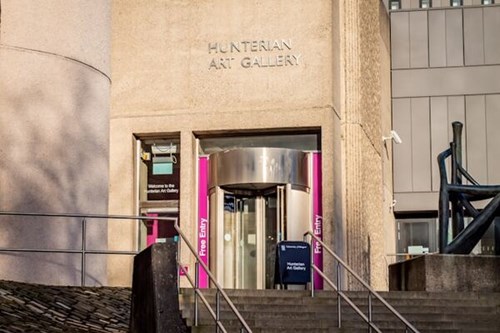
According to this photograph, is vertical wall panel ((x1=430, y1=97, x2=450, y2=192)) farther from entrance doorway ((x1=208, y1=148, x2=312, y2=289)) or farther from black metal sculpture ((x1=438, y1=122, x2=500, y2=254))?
black metal sculpture ((x1=438, y1=122, x2=500, y2=254))

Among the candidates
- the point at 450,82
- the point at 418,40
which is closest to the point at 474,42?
the point at 450,82

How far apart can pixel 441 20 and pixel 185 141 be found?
13.9 m

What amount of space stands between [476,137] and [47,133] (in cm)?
2013

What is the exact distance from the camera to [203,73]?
78.7 ft

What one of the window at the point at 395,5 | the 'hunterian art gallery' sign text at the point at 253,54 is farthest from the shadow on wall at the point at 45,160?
the window at the point at 395,5

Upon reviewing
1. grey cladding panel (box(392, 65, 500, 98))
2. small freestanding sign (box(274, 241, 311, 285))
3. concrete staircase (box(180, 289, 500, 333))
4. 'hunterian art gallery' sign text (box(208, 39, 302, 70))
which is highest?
grey cladding panel (box(392, 65, 500, 98))

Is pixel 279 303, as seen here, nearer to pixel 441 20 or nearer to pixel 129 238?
pixel 129 238

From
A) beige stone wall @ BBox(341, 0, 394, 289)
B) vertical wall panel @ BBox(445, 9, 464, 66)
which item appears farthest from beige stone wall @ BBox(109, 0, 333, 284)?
vertical wall panel @ BBox(445, 9, 464, 66)

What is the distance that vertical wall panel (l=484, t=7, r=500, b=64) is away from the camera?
113ft

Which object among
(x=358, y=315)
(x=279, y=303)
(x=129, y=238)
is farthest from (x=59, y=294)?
(x=129, y=238)

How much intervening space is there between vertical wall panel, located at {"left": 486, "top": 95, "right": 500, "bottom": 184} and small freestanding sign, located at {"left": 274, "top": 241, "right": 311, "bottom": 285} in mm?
17576

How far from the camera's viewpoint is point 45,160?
16578 mm

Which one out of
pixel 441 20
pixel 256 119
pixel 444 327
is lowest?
pixel 444 327

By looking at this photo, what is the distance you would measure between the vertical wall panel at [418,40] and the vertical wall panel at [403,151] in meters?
1.24
